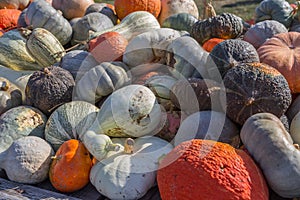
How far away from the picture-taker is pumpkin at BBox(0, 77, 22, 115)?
2.42 meters

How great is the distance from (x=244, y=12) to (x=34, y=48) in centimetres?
554

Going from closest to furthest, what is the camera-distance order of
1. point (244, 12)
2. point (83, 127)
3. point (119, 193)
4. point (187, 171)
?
point (187, 171), point (119, 193), point (83, 127), point (244, 12)

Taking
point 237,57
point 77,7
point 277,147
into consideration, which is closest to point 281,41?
point 237,57

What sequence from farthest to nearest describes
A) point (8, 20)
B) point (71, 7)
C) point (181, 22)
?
point (8, 20)
point (71, 7)
point (181, 22)

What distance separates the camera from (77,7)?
12.4 feet

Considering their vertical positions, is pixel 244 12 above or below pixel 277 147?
below

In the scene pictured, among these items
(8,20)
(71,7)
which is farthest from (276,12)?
(8,20)

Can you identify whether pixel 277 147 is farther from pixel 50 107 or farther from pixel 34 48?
pixel 34 48

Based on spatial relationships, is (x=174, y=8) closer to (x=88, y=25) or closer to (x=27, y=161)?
(x=88, y=25)

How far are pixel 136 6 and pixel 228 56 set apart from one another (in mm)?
1559

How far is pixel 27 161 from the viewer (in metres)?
1.95

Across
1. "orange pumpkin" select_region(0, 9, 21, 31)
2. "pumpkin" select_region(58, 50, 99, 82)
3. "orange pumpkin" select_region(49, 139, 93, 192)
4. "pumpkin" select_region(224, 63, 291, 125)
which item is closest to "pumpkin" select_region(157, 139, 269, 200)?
"pumpkin" select_region(224, 63, 291, 125)

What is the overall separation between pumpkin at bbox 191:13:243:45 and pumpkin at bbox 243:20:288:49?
0.10 metres

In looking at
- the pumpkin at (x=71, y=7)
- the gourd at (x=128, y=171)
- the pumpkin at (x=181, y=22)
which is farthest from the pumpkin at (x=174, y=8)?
the gourd at (x=128, y=171)
